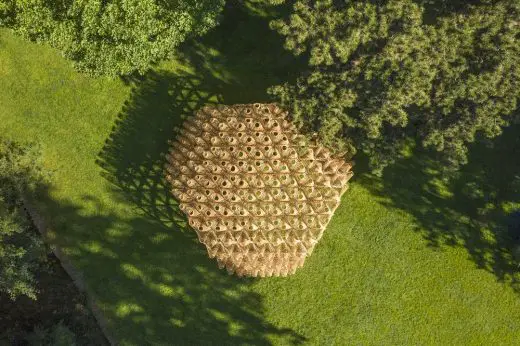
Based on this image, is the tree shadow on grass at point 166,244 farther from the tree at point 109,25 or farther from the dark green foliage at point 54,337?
the tree at point 109,25

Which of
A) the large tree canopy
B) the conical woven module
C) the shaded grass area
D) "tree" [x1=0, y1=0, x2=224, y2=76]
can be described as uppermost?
the large tree canopy

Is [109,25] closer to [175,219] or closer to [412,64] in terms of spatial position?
[175,219]

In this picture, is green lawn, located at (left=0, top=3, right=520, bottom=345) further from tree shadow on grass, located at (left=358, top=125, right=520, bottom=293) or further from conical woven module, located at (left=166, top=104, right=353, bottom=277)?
conical woven module, located at (left=166, top=104, right=353, bottom=277)

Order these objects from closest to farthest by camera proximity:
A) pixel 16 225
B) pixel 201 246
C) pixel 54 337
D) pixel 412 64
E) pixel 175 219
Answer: pixel 412 64
pixel 16 225
pixel 54 337
pixel 175 219
pixel 201 246

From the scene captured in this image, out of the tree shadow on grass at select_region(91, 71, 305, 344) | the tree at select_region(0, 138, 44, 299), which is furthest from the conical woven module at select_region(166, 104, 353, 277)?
the tree at select_region(0, 138, 44, 299)

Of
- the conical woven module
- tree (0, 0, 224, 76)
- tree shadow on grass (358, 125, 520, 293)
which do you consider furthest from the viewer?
tree shadow on grass (358, 125, 520, 293)

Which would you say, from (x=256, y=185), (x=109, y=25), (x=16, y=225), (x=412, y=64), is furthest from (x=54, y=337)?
(x=412, y=64)

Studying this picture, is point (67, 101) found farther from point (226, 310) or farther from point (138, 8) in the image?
point (226, 310)

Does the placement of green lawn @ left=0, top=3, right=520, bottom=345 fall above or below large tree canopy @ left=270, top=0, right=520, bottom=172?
below
